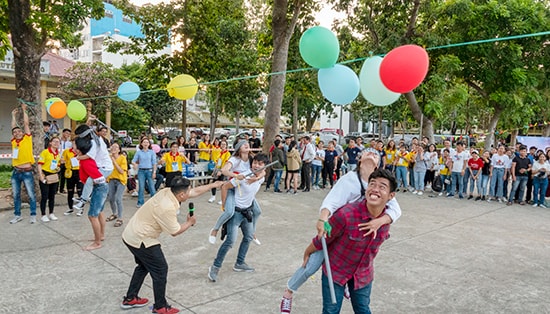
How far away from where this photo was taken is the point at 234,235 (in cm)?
469

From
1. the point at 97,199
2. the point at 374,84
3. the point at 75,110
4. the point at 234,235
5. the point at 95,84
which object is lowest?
the point at 234,235

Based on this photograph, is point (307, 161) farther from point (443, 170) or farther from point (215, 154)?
point (443, 170)

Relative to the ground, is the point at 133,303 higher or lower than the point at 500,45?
lower

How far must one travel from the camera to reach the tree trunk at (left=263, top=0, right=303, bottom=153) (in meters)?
12.2

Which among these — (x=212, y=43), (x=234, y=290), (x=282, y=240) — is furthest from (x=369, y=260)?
(x=212, y=43)

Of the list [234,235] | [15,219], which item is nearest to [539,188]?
[234,235]

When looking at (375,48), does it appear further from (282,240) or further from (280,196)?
(282,240)

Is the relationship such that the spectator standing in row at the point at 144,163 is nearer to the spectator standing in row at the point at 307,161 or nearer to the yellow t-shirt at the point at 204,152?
the yellow t-shirt at the point at 204,152

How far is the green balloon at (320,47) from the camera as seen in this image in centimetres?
538

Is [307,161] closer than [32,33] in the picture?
No

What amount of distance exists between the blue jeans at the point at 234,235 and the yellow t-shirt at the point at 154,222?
107cm

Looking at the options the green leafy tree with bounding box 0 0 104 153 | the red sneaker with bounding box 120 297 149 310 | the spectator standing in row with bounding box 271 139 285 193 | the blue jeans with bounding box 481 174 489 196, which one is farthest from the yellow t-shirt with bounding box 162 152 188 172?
the blue jeans with bounding box 481 174 489 196

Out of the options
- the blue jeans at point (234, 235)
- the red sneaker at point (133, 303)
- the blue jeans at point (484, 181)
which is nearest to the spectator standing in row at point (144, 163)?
the blue jeans at point (234, 235)

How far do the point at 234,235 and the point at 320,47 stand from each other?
8.71 ft
